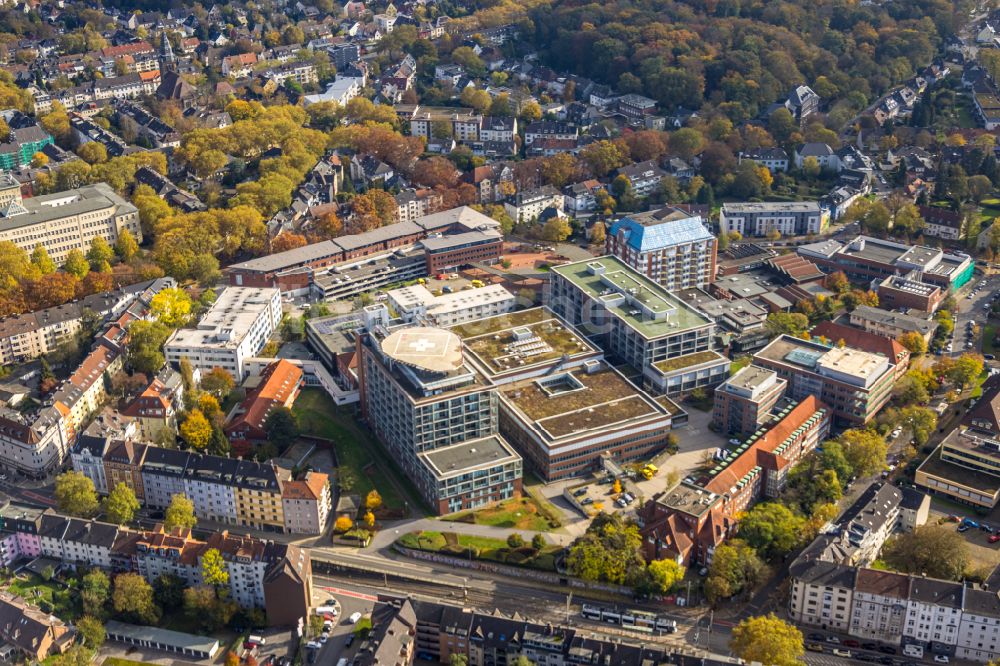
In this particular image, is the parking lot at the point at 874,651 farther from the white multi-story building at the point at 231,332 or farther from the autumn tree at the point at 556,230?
the autumn tree at the point at 556,230

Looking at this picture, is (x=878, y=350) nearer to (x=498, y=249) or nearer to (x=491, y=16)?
(x=498, y=249)

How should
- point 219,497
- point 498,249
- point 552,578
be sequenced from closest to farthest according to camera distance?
1. point 552,578
2. point 219,497
3. point 498,249

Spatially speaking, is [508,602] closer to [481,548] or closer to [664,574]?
[481,548]

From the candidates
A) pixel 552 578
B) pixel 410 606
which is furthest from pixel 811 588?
pixel 410 606

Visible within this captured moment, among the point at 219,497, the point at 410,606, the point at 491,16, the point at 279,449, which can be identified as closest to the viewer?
the point at 410,606

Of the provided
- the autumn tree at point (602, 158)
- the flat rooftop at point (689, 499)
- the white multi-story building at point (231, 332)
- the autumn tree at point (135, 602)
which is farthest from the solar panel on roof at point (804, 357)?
the autumn tree at point (135, 602)

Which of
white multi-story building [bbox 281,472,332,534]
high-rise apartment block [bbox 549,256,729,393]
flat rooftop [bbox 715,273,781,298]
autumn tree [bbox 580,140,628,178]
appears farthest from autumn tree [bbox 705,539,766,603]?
autumn tree [bbox 580,140,628,178]

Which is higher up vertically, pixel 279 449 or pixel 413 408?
pixel 413 408
